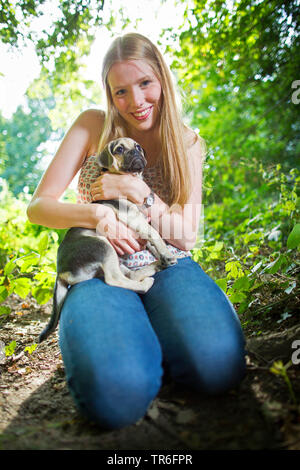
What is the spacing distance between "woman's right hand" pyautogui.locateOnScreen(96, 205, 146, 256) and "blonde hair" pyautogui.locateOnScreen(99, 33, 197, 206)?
Answer: 48 cm

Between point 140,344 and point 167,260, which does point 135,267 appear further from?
point 140,344

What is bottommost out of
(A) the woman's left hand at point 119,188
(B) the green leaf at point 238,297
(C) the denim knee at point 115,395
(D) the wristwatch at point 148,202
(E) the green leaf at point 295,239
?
(C) the denim knee at point 115,395

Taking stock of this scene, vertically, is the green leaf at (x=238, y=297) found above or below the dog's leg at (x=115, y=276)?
below

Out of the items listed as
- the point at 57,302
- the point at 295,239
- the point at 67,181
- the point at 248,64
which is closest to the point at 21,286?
the point at 57,302

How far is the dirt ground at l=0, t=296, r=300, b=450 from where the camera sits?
4.70ft

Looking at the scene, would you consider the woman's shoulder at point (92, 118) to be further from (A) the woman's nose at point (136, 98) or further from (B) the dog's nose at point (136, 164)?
(B) the dog's nose at point (136, 164)

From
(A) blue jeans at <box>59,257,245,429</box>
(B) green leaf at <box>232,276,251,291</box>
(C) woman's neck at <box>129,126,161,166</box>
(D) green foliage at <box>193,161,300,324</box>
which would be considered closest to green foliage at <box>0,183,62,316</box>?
(A) blue jeans at <box>59,257,245,429</box>

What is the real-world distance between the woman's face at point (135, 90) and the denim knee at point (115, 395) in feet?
5.69

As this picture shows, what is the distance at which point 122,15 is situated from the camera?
319 cm

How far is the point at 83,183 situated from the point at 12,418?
1584 mm

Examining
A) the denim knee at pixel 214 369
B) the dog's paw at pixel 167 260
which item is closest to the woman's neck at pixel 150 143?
the dog's paw at pixel 167 260

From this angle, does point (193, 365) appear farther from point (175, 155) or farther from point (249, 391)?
point (175, 155)

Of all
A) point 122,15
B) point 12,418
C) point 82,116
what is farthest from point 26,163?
point 12,418

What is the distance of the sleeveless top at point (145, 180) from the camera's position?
2252mm
